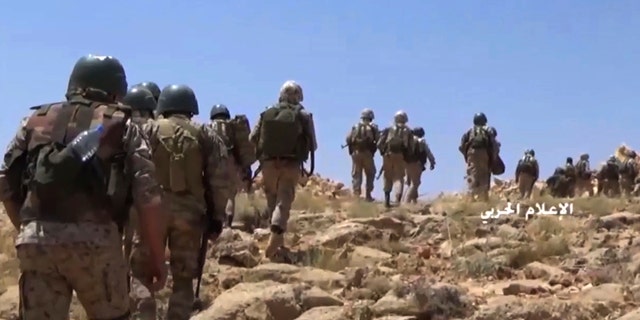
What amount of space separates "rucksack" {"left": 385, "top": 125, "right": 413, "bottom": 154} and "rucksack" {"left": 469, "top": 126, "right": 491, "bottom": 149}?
141cm

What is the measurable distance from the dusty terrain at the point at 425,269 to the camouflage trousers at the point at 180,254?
0.34 metres

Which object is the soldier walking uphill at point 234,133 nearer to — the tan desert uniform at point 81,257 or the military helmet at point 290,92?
the military helmet at point 290,92

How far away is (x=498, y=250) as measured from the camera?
36.6 ft

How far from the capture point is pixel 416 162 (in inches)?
791

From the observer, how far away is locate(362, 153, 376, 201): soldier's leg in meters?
20.3

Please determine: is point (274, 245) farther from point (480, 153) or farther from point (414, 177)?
point (414, 177)

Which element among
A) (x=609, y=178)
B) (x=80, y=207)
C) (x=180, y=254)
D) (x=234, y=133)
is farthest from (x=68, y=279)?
(x=609, y=178)

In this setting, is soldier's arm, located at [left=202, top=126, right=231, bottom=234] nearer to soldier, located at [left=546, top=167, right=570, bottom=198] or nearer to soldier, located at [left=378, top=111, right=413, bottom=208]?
soldier, located at [left=378, top=111, right=413, bottom=208]

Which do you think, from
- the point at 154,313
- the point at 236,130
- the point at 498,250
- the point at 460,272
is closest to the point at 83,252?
the point at 154,313

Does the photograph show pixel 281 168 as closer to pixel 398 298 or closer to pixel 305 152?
pixel 305 152

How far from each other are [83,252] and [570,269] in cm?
627

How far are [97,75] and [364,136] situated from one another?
14.8 metres

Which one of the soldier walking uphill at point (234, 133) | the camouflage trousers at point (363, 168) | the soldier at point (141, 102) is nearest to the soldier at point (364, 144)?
the camouflage trousers at point (363, 168)

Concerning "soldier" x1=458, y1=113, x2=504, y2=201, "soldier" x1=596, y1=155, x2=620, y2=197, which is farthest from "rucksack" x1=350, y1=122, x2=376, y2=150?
"soldier" x1=596, y1=155, x2=620, y2=197
